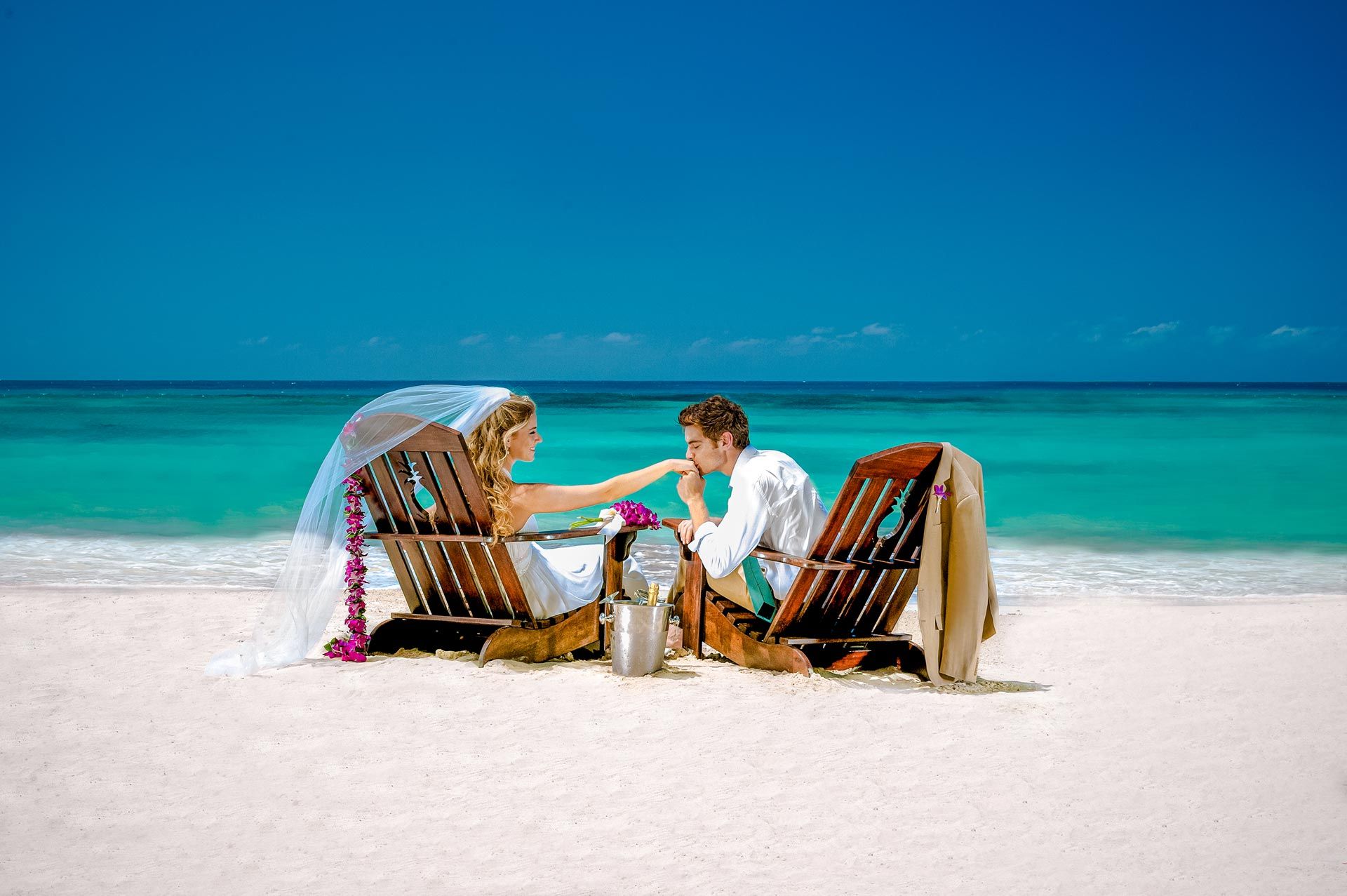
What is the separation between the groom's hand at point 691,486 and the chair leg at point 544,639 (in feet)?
2.57

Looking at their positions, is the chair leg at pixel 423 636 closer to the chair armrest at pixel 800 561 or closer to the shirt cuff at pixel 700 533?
the shirt cuff at pixel 700 533

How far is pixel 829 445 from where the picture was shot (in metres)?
28.2

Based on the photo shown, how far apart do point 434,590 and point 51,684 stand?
1.68 m

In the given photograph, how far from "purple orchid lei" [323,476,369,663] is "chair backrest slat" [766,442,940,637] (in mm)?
1955

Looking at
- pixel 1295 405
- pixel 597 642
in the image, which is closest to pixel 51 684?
pixel 597 642

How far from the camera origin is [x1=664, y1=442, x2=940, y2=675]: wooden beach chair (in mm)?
4633

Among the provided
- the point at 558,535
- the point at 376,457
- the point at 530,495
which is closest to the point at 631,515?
the point at 558,535

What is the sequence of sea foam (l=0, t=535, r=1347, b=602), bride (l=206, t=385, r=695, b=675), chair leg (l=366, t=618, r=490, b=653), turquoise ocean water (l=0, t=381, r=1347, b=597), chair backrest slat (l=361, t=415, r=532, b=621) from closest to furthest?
chair backrest slat (l=361, t=415, r=532, b=621) → bride (l=206, t=385, r=695, b=675) → chair leg (l=366, t=618, r=490, b=653) → sea foam (l=0, t=535, r=1347, b=602) → turquoise ocean water (l=0, t=381, r=1347, b=597)

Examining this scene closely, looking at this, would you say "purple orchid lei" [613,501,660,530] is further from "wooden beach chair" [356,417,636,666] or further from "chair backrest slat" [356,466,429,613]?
"chair backrest slat" [356,466,429,613]

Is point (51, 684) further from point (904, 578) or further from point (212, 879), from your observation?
point (904, 578)

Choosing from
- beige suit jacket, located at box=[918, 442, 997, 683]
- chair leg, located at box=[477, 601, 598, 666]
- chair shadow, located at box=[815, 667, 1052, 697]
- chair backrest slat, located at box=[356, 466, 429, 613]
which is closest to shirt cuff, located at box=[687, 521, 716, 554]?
chair leg, located at box=[477, 601, 598, 666]

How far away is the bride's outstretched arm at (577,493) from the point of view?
509 centimetres

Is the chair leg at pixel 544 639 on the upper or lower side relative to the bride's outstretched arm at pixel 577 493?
lower

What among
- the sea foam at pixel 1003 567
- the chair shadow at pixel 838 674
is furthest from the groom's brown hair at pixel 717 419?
the sea foam at pixel 1003 567
